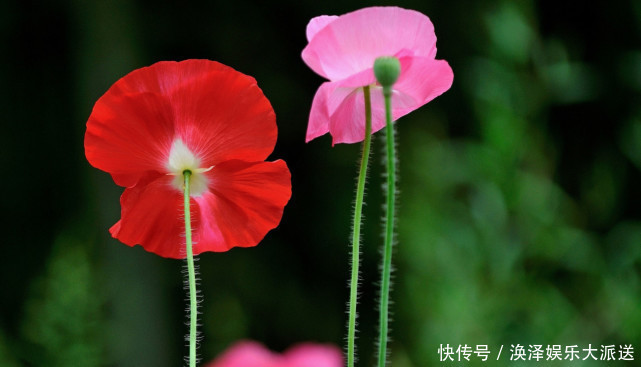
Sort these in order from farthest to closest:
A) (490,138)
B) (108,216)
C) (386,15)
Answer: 1. (108,216)
2. (490,138)
3. (386,15)

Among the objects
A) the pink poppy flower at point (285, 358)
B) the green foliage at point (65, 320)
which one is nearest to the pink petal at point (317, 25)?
the pink poppy flower at point (285, 358)

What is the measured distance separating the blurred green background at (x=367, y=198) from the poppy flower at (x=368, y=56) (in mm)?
805

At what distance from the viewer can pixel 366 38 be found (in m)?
0.38

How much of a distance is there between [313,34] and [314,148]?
7.49 ft

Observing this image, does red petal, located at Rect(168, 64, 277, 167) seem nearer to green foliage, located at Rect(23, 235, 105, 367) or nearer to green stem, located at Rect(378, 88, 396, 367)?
green stem, located at Rect(378, 88, 396, 367)

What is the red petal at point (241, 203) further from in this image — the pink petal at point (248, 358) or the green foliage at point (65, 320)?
the green foliage at point (65, 320)

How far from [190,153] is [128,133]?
1.2 inches

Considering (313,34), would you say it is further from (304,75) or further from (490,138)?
(304,75)

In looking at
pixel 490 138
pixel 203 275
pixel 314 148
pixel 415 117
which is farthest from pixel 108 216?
pixel 490 138

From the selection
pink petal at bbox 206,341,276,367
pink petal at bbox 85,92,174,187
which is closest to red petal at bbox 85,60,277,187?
pink petal at bbox 85,92,174,187

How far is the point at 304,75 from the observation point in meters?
2.74

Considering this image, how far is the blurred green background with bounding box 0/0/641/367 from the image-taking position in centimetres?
129

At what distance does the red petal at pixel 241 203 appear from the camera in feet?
1.38

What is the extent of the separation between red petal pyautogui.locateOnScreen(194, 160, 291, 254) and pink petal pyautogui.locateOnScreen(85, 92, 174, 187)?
0.03 meters
